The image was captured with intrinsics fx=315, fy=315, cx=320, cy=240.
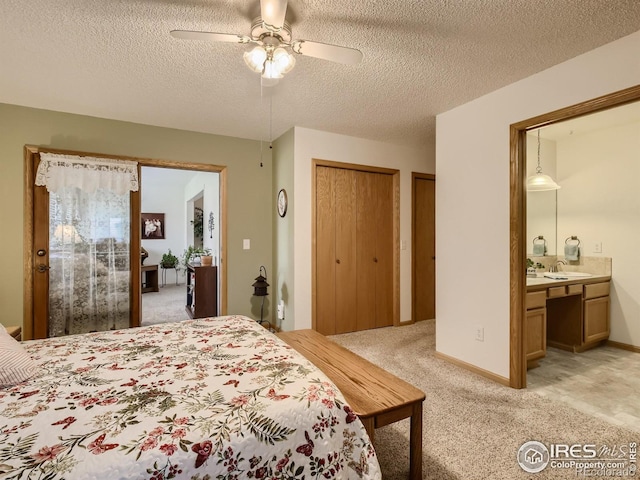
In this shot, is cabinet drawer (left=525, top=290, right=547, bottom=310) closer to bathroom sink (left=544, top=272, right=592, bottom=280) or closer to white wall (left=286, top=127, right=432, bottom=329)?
bathroom sink (left=544, top=272, right=592, bottom=280)

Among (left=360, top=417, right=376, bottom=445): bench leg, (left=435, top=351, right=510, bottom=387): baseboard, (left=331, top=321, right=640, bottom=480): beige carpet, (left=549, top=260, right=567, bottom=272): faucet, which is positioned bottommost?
(left=331, top=321, right=640, bottom=480): beige carpet

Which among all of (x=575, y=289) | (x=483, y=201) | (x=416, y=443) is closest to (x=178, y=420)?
(x=416, y=443)

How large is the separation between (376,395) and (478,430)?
0.94 metres

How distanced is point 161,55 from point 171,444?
2311 mm

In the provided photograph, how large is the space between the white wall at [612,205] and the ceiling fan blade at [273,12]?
3.99 m

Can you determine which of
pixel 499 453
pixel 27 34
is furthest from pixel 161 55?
pixel 499 453

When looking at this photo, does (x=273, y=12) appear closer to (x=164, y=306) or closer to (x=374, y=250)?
(x=374, y=250)

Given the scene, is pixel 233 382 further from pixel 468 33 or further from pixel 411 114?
pixel 411 114

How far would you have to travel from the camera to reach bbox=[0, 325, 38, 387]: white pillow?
1196 millimetres

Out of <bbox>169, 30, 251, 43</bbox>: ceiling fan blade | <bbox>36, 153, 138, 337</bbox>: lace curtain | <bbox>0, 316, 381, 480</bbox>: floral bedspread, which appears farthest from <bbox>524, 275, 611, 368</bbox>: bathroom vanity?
<bbox>36, 153, 138, 337</bbox>: lace curtain

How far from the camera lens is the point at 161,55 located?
2141 millimetres

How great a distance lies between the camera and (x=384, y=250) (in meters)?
4.13

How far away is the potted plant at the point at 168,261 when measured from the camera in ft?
25.6

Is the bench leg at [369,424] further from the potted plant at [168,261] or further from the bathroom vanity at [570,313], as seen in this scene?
the potted plant at [168,261]
